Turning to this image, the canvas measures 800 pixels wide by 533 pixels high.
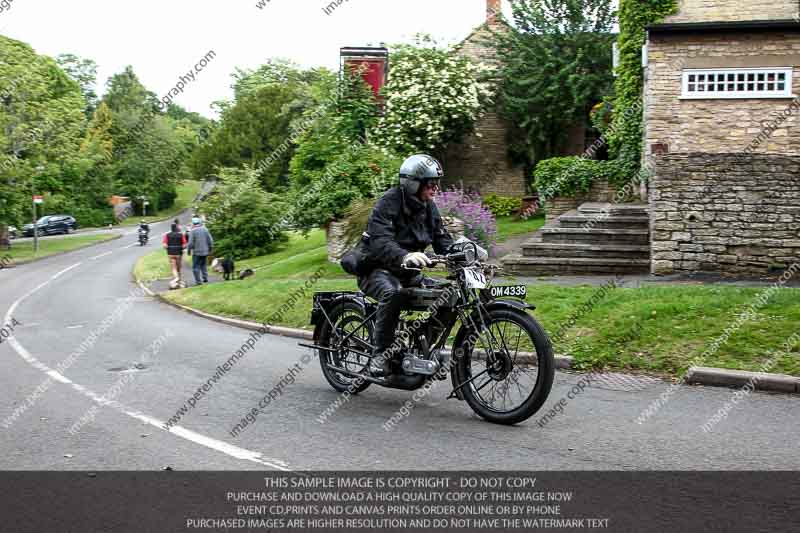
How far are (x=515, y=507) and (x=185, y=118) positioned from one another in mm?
134775

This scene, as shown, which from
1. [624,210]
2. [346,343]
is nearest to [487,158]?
[624,210]

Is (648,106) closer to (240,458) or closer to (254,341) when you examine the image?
(254,341)

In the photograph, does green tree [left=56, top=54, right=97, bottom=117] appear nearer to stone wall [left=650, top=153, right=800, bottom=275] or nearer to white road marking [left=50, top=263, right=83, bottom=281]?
white road marking [left=50, top=263, right=83, bottom=281]

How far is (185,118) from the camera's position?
431 ft

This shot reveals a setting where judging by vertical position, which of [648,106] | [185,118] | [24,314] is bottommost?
[24,314]

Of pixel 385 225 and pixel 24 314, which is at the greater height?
pixel 385 225

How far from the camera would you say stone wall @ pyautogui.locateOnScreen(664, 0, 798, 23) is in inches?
821

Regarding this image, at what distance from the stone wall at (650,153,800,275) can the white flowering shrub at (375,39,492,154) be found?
14980mm

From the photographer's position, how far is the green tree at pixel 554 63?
27969 millimetres

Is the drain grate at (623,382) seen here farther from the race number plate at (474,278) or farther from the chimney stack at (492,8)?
the chimney stack at (492,8)

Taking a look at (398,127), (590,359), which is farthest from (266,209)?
(590,359)

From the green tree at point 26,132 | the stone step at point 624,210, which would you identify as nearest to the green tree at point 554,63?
the stone step at point 624,210

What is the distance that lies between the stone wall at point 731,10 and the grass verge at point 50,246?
32.5m

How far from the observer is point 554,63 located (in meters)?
28.1
